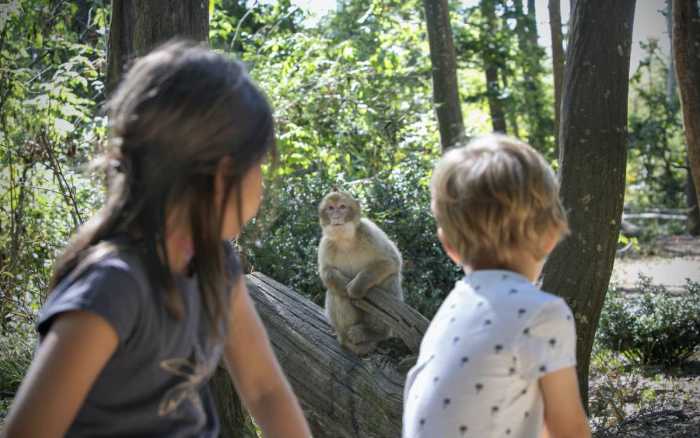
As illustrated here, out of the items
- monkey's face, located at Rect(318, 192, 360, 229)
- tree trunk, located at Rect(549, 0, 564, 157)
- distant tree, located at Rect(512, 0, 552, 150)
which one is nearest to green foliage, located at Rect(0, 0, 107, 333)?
monkey's face, located at Rect(318, 192, 360, 229)

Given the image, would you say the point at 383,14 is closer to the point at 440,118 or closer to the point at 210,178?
the point at 440,118

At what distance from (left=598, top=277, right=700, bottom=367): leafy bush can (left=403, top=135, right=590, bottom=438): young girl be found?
21.8 ft

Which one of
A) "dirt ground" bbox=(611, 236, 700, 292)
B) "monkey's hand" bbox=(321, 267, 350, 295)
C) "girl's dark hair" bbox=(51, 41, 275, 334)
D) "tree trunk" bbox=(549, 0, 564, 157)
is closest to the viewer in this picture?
"girl's dark hair" bbox=(51, 41, 275, 334)

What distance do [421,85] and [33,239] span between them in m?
8.87

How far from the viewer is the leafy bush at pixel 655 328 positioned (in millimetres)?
7953

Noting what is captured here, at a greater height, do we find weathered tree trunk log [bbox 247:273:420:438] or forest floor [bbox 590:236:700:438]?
weathered tree trunk log [bbox 247:273:420:438]

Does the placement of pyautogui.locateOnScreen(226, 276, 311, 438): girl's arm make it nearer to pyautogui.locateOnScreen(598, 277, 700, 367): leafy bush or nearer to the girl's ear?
the girl's ear

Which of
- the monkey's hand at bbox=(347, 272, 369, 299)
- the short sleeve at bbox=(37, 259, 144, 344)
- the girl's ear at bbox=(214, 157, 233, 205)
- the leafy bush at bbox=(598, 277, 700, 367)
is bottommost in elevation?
the leafy bush at bbox=(598, 277, 700, 367)

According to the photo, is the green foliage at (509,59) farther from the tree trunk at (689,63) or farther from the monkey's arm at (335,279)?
the monkey's arm at (335,279)

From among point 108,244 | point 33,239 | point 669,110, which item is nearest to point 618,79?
point 108,244

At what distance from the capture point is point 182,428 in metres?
1.58

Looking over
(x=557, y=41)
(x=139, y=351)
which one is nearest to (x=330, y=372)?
(x=139, y=351)

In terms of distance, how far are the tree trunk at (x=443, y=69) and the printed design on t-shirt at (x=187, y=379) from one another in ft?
30.9

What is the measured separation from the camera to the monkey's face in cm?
572
